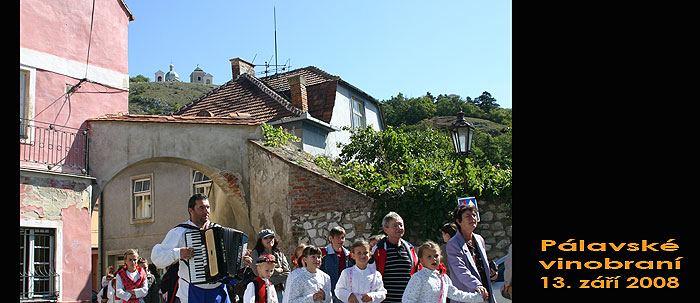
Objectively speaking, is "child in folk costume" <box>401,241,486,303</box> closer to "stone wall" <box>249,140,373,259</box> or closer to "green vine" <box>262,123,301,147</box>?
"stone wall" <box>249,140,373,259</box>

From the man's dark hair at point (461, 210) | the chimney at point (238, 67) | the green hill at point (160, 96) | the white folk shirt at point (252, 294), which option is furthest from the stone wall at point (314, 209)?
the green hill at point (160, 96)

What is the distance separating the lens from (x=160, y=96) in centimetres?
11125

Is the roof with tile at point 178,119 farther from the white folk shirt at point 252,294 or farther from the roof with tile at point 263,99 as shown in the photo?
the white folk shirt at point 252,294

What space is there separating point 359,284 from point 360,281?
0.11 ft

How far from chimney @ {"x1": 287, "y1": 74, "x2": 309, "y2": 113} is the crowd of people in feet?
58.6

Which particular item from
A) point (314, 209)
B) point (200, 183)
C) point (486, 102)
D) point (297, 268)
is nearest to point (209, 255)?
point (297, 268)

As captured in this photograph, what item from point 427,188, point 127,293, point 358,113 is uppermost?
point 358,113

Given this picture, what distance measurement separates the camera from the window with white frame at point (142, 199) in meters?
27.3

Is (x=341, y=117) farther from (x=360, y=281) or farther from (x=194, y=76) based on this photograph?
(x=194, y=76)

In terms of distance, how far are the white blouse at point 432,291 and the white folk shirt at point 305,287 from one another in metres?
1.52

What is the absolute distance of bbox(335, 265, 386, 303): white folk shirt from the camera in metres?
7.62
